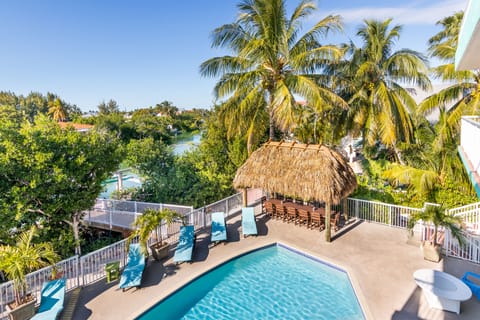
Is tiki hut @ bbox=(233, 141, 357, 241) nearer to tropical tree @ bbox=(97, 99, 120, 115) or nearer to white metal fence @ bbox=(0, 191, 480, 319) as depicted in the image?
white metal fence @ bbox=(0, 191, 480, 319)

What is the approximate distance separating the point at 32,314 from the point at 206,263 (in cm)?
463

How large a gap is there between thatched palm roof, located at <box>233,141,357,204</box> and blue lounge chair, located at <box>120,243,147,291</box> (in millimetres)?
5200

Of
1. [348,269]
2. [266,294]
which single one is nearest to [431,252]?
[348,269]

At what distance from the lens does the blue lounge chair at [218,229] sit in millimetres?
9965

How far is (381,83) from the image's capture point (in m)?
15.5

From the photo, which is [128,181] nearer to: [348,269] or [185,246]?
[185,246]

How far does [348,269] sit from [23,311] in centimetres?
873

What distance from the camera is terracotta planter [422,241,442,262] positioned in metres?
7.98

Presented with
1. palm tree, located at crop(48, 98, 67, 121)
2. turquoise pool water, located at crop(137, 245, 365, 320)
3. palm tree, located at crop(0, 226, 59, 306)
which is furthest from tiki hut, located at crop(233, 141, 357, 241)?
palm tree, located at crop(48, 98, 67, 121)

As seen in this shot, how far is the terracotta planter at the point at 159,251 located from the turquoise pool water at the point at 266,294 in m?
1.90

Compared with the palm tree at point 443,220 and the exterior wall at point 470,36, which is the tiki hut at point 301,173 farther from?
the exterior wall at point 470,36

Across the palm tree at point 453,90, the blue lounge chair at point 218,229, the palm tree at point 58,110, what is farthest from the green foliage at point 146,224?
the palm tree at point 58,110

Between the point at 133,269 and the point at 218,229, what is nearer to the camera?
the point at 133,269

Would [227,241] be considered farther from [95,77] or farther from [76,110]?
[76,110]
